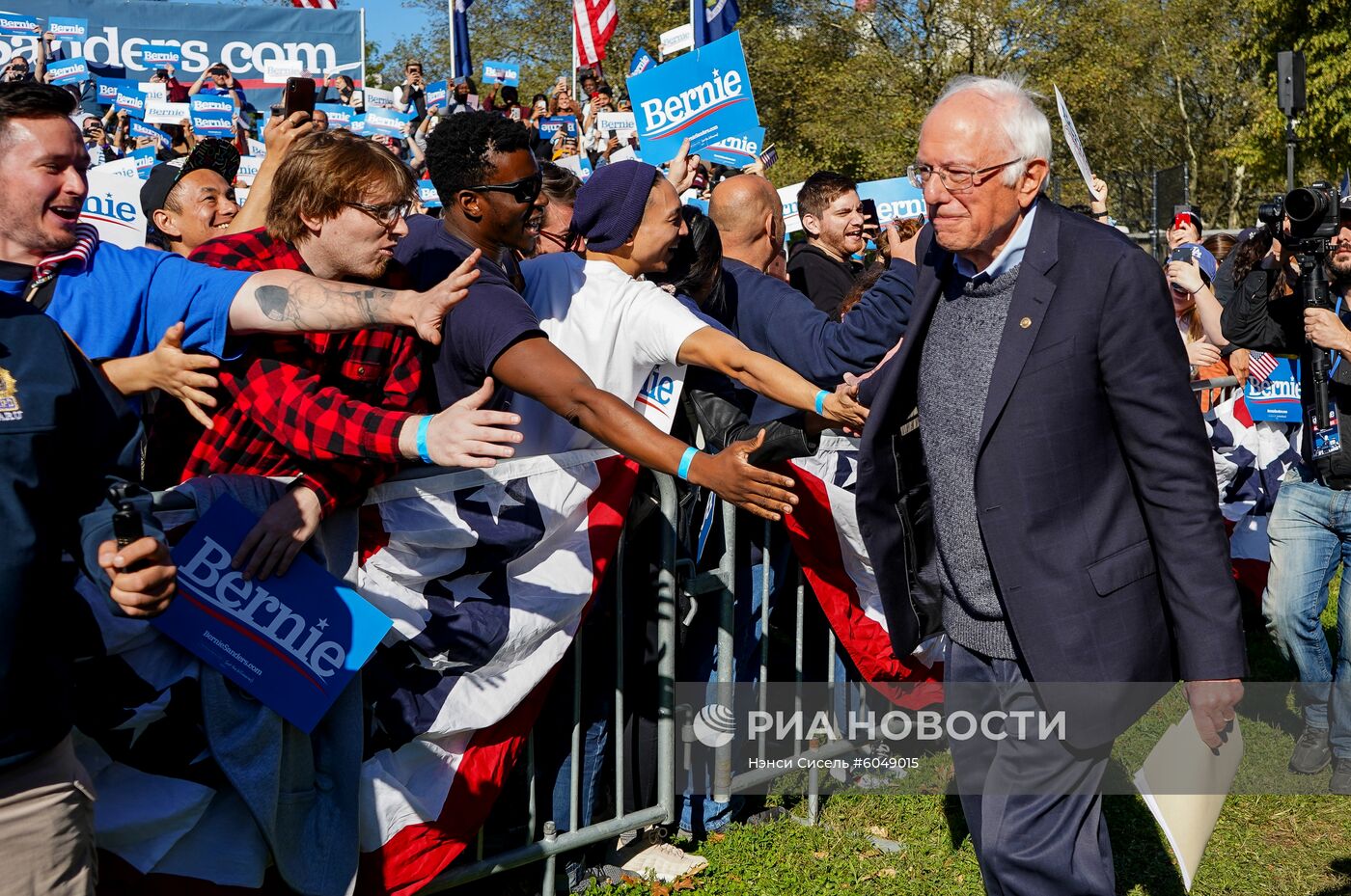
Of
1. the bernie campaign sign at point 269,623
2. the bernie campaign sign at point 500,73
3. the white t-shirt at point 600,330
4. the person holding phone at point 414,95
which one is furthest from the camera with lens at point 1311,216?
the person holding phone at point 414,95

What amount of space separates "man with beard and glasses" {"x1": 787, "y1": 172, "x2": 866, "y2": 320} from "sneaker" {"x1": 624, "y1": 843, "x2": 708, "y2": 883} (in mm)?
3040

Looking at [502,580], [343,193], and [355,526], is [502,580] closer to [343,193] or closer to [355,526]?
[355,526]

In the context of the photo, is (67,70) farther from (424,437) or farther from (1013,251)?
(1013,251)

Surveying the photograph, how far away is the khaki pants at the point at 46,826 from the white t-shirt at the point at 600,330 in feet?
→ 5.43

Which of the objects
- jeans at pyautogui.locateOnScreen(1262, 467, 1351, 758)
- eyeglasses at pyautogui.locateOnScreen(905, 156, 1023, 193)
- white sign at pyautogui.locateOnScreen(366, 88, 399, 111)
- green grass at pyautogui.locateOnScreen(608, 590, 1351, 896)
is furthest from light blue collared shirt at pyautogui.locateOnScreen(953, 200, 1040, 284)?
white sign at pyautogui.locateOnScreen(366, 88, 399, 111)

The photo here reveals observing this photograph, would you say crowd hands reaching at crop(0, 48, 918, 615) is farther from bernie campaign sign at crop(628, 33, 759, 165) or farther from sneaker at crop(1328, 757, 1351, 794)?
bernie campaign sign at crop(628, 33, 759, 165)

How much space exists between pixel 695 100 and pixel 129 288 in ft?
22.3

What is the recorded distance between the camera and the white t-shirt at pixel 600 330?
153 inches

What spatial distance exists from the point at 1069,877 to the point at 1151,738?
9.81 feet

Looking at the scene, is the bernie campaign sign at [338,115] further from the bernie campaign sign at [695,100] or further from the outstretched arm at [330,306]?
the outstretched arm at [330,306]

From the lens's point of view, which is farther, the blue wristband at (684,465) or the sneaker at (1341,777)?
the sneaker at (1341,777)

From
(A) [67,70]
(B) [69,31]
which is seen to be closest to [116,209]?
(A) [67,70]

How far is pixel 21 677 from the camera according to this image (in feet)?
7.74

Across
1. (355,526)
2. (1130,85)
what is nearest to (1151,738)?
(355,526)
